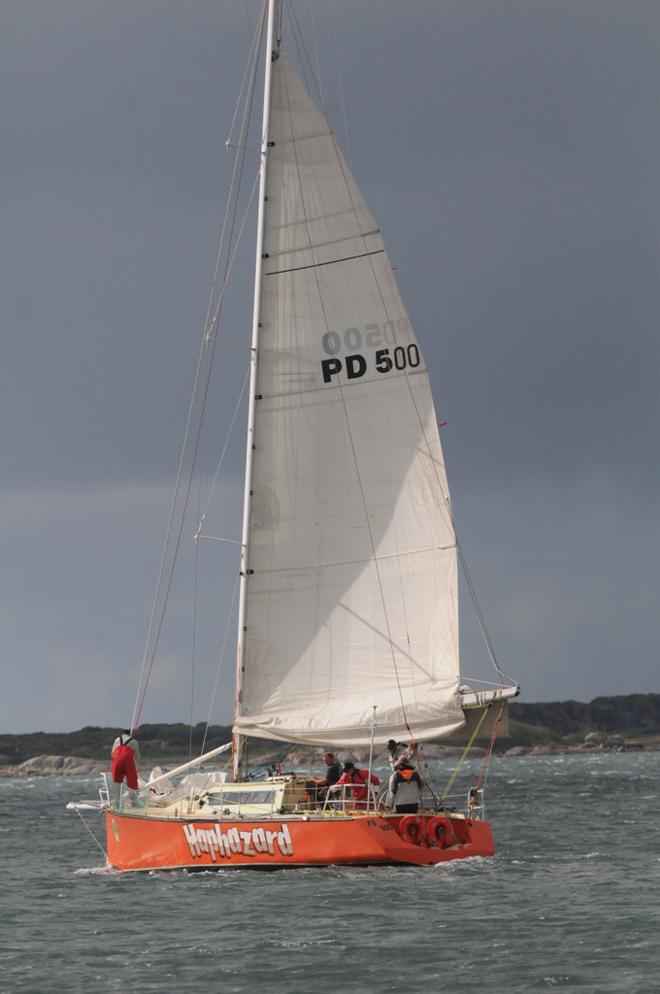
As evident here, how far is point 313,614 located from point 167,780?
161 inches

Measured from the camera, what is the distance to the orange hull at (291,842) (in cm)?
2334

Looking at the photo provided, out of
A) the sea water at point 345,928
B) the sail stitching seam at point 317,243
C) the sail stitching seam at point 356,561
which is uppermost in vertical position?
the sail stitching seam at point 317,243

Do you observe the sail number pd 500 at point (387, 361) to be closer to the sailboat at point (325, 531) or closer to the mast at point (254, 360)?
the sailboat at point (325, 531)

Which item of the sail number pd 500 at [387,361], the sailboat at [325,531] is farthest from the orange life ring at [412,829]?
the sail number pd 500 at [387,361]

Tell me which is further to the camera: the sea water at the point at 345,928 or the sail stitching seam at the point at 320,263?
the sail stitching seam at the point at 320,263

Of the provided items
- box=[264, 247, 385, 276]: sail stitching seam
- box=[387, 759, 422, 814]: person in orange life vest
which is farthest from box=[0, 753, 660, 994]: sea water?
box=[264, 247, 385, 276]: sail stitching seam

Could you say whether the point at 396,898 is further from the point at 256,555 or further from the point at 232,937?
the point at 256,555

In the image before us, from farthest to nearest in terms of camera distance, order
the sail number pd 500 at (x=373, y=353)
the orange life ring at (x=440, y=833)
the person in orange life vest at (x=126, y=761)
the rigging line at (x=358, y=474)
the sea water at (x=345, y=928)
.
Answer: the sail number pd 500 at (x=373, y=353)
the rigging line at (x=358, y=474)
the person in orange life vest at (x=126, y=761)
the orange life ring at (x=440, y=833)
the sea water at (x=345, y=928)

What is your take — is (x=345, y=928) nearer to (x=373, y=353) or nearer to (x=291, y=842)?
(x=291, y=842)

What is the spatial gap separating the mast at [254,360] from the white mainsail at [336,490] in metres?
0.10

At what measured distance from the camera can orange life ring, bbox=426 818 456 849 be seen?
2397cm

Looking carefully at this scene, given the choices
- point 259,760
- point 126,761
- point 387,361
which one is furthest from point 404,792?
point 259,760

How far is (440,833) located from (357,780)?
1.69 metres

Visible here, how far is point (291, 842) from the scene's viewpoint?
23734mm
